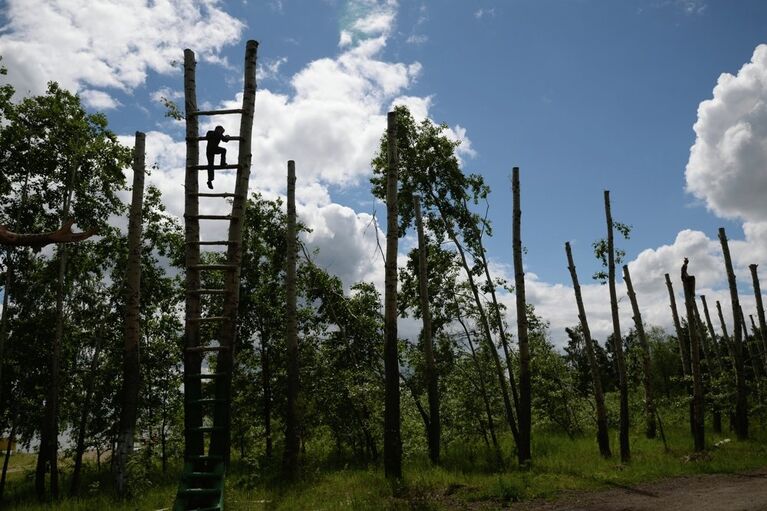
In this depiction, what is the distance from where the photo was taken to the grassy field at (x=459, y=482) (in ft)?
33.6

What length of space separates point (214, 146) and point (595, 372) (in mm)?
15300

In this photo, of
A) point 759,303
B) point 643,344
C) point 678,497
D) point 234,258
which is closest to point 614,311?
point 643,344

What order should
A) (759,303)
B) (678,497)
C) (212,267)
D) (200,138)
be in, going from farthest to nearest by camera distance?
(759,303) → (678,497) → (200,138) → (212,267)

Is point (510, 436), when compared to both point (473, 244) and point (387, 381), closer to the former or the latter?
point (473, 244)

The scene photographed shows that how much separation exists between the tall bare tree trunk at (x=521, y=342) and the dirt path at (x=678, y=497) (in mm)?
3357

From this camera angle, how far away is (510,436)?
24.2 meters

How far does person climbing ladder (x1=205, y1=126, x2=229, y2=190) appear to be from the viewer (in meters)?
7.98

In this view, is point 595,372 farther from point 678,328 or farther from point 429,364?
point 678,328

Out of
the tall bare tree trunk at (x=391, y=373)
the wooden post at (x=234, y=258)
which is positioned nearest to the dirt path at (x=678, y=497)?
the tall bare tree trunk at (x=391, y=373)

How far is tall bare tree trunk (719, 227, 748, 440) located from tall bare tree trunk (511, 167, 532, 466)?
1110 cm

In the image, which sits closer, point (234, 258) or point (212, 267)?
point (212, 267)

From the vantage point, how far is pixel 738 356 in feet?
66.4

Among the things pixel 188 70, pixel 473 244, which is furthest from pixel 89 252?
pixel 473 244

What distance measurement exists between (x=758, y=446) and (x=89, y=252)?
26449mm
